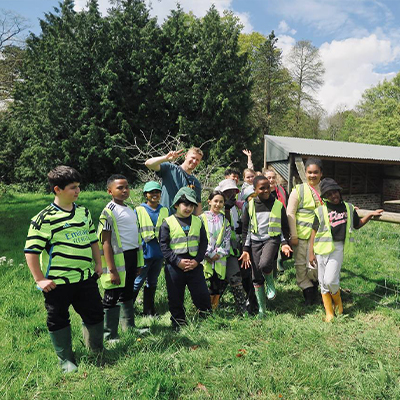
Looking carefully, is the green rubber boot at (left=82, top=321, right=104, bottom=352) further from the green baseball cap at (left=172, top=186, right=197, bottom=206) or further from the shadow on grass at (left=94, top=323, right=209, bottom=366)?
the green baseball cap at (left=172, top=186, right=197, bottom=206)

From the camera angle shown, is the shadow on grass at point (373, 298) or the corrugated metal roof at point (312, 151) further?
the corrugated metal roof at point (312, 151)

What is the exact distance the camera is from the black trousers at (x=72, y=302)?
2525mm

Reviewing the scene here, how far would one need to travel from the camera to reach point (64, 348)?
2625 millimetres

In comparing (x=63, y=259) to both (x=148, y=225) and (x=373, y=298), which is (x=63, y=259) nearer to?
(x=148, y=225)

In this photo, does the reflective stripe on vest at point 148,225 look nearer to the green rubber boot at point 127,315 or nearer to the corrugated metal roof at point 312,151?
the green rubber boot at point 127,315

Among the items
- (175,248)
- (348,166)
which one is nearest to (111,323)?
(175,248)

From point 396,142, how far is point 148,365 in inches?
1485

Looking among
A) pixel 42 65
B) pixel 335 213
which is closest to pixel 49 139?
pixel 42 65

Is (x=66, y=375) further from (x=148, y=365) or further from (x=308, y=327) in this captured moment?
(x=308, y=327)

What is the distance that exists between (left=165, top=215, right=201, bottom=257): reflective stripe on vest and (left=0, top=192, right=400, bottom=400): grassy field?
2.75 ft

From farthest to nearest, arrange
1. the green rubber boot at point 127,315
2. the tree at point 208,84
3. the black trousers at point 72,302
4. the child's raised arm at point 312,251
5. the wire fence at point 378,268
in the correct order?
the tree at point 208,84, the wire fence at point 378,268, the child's raised arm at point 312,251, the green rubber boot at point 127,315, the black trousers at point 72,302

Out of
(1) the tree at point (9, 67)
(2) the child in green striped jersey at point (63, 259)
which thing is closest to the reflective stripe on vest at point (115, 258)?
(2) the child in green striped jersey at point (63, 259)

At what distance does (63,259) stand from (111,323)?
1.04 m

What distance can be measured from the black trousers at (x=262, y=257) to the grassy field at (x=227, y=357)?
1.67 ft
